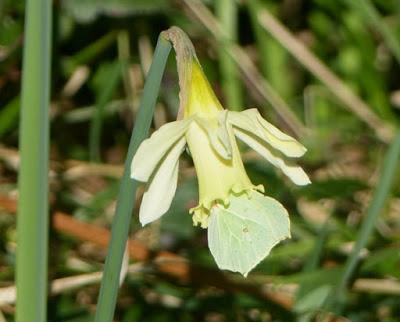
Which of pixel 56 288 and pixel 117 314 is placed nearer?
pixel 56 288

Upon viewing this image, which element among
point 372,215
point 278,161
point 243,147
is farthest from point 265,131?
point 243,147

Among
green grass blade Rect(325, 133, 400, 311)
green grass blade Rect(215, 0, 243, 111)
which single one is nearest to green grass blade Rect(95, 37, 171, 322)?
green grass blade Rect(325, 133, 400, 311)

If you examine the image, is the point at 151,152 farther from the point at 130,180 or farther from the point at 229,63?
the point at 229,63

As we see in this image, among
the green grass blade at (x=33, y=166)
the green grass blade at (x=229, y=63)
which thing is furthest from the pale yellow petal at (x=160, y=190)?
the green grass blade at (x=229, y=63)

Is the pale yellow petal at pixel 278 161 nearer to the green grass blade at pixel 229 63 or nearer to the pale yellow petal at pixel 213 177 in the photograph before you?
the pale yellow petal at pixel 213 177

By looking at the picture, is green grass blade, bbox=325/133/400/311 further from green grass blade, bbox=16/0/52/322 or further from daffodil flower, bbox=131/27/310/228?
green grass blade, bbox=16/0/52/322

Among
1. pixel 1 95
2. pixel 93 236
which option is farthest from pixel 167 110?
pixel 93 236

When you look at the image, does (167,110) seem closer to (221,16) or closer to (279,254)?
(221,16)

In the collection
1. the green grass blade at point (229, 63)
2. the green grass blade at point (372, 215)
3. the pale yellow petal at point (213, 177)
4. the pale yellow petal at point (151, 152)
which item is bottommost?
the green grass blade at point (372, 215)
